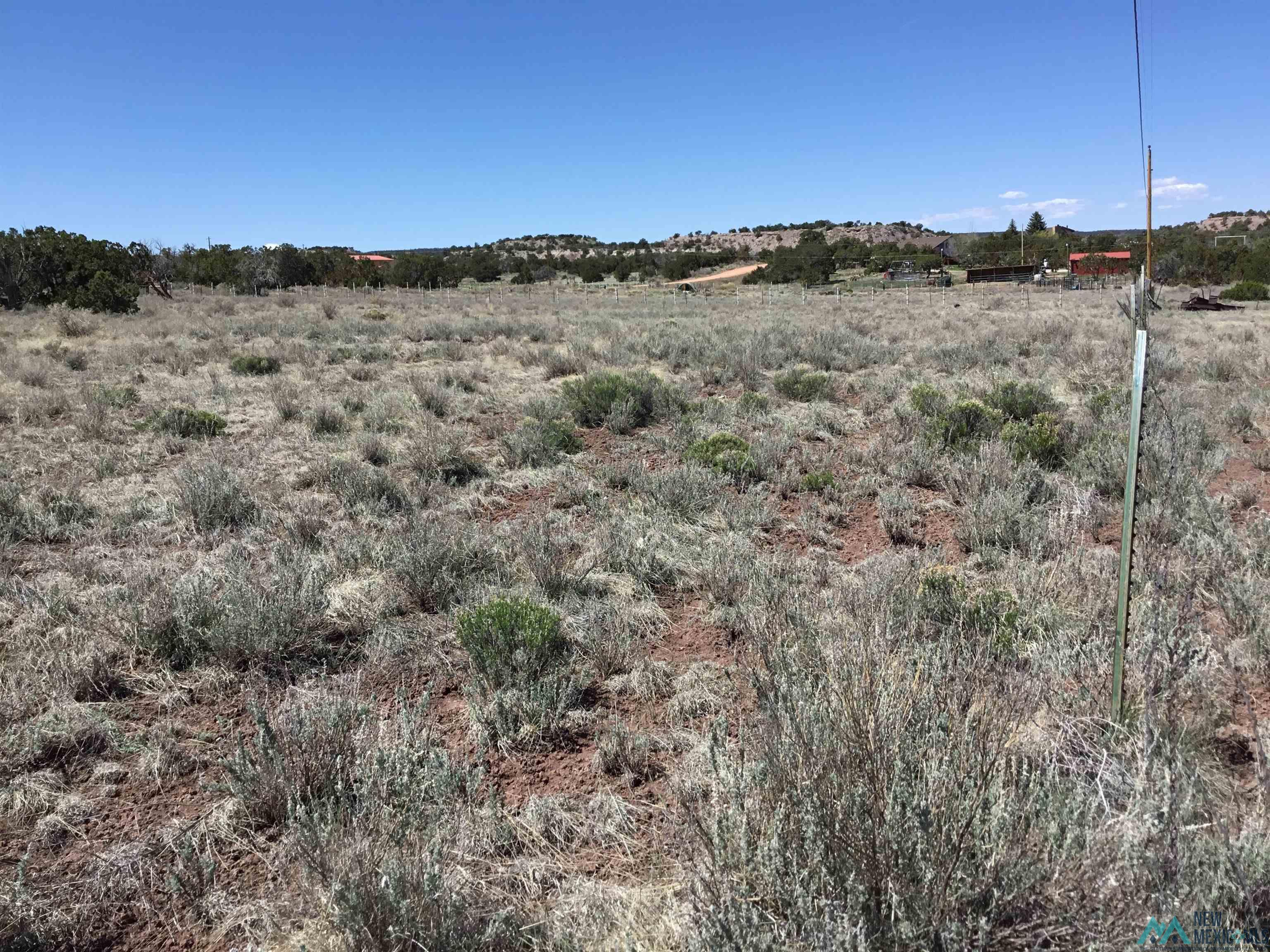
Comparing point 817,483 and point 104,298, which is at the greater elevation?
point 104,298

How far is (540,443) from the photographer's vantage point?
813cm

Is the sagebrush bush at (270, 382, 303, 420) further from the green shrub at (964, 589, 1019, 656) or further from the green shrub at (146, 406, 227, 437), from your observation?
the green shrub at (964, 589, 1019, 656)

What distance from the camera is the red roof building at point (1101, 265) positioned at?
4428 centimetres

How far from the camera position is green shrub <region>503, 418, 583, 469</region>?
7957 millimetres

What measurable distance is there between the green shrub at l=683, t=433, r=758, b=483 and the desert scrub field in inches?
2.0

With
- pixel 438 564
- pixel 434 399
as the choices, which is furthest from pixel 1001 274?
pixel 438 564

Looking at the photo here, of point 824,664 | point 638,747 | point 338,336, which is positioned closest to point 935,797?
point 824,664

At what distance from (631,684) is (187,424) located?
25.0 feet

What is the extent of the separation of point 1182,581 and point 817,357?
1001 cm

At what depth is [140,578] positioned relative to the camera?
4.61 m

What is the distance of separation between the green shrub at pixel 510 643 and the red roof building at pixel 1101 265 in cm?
4720

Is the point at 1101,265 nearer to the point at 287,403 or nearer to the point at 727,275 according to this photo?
the point at 727,275

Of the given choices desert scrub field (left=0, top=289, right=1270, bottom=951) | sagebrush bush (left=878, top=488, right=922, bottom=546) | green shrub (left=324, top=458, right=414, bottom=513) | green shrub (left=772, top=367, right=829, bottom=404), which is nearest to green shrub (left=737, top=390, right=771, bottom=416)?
green shrub (left=772, top=367, right=829, bottom=404)

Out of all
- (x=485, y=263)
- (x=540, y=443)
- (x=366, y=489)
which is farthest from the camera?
(x=485, y=263)
